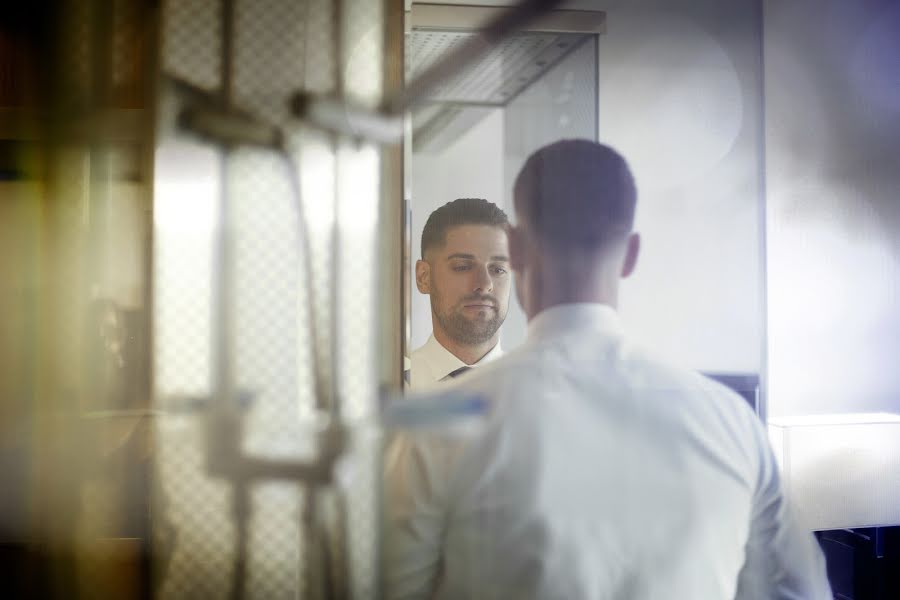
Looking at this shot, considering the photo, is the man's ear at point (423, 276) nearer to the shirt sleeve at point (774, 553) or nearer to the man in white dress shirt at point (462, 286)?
the man in white dress shirt at point (462, 286)

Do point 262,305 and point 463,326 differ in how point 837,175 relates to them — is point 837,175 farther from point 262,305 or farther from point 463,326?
point 262,305

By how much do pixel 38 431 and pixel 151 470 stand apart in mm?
135

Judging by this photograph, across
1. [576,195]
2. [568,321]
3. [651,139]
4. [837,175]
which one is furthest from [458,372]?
[837,175]

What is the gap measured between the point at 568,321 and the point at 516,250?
0.10 meters

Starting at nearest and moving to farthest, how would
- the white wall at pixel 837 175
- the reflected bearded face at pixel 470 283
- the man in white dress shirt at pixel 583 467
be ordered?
1. the man in white dress shirt at pixel 583 467
2. the reflected bearded face at pixel 470 283
3. the white wall at pixel 837 175

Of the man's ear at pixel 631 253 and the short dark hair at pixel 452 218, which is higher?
the short dark hair at pixel 452 218

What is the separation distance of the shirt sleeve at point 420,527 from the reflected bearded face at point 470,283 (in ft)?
0.60

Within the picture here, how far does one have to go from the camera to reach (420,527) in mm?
667

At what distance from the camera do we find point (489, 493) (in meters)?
0.67

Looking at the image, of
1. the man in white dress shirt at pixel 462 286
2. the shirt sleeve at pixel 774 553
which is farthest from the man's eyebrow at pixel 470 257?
the shirt sleeve at pixel 774 553

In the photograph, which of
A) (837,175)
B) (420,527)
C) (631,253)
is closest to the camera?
(420,527)

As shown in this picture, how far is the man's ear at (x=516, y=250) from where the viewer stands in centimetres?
74

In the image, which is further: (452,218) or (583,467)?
(452,218)

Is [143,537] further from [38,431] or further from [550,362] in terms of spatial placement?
[550,362]
